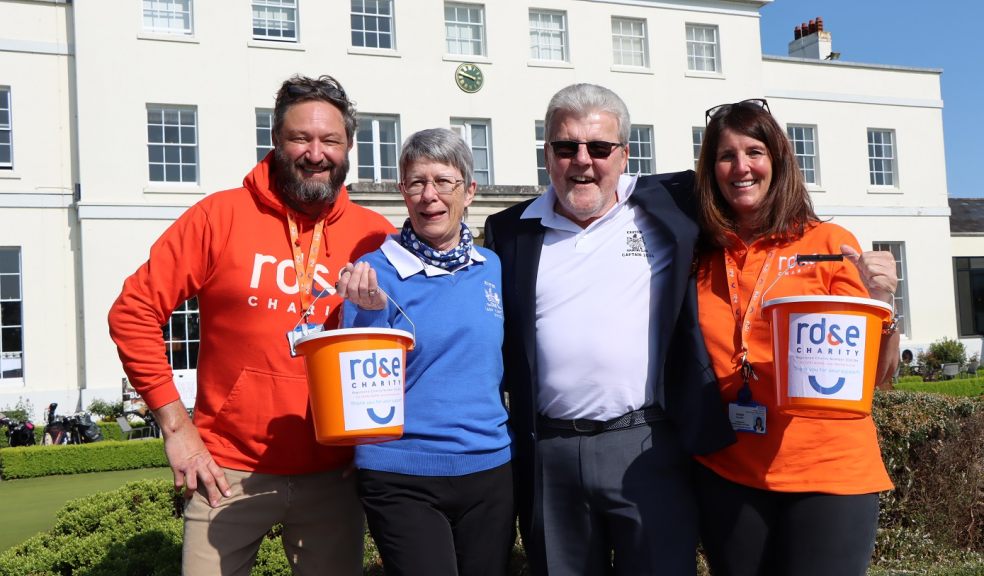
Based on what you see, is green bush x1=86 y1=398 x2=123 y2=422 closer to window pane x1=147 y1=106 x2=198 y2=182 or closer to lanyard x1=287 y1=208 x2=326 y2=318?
window pane x1=147 y1=106 x2=198 y2=182

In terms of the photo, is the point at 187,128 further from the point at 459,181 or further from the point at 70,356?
the point at 459,181

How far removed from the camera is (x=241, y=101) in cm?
1962

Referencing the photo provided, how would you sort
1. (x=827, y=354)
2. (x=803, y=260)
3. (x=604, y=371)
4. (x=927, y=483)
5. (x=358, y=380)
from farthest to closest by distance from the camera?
(x=927, y=483)
(x=604, y=371)
(x=803, y=260)
(x=358, y=380)
(x=827, y=354)

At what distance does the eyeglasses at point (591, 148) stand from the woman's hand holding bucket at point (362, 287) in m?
0.93

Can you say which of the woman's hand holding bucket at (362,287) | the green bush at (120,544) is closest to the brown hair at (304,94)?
the woman's hand holding bucket at (362,287)

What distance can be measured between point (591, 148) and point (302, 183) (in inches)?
47.2

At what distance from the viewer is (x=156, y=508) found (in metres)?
5.99

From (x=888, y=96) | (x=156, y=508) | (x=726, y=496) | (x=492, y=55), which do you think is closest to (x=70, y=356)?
(x=492, y=55)

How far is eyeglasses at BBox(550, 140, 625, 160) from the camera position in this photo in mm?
3299

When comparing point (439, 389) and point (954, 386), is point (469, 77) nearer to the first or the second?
point (954, 386)

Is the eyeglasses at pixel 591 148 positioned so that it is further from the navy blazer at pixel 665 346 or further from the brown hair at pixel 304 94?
the brown hair at pixel 304 94

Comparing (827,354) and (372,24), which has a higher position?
(372,24)

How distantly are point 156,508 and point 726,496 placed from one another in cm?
453

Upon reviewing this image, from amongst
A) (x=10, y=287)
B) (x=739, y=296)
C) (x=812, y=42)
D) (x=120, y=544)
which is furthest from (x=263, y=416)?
(x=812, y=42)
